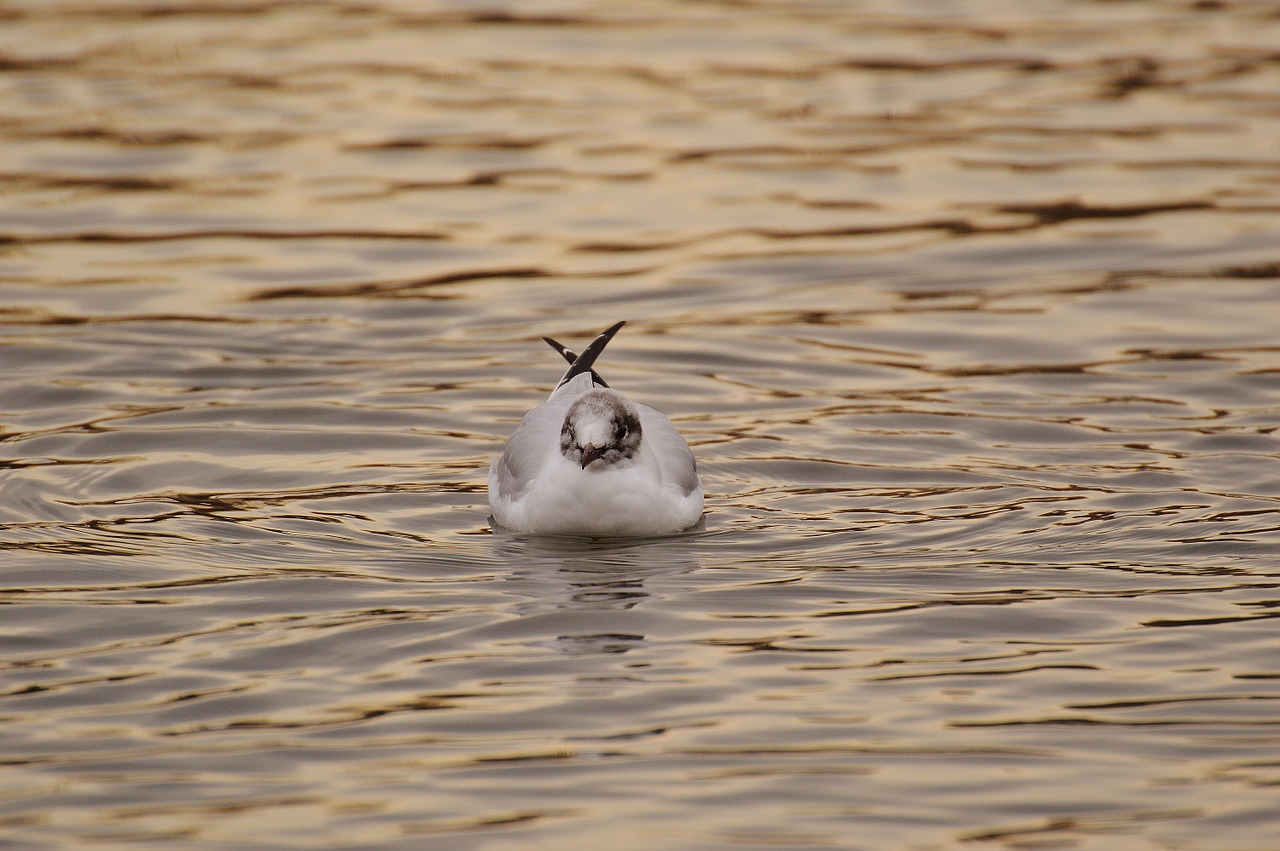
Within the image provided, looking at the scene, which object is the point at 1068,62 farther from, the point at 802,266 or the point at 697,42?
the point at 802,266

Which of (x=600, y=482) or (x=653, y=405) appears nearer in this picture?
(x=600, y=482)

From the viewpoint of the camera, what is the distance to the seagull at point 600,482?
416 inches

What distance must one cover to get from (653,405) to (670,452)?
246 cm

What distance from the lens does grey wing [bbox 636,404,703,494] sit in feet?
35.4

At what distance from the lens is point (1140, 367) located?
45.2ft

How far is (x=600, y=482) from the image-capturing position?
34.7 feet

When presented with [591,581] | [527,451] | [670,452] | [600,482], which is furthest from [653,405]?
[591,581]

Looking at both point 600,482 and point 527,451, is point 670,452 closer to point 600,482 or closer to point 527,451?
point 600,482

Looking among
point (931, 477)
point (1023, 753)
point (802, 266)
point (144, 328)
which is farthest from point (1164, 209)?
point (1023, 753)

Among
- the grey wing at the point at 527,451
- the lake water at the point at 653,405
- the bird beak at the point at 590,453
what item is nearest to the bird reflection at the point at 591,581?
the lake water at the point at 653,405

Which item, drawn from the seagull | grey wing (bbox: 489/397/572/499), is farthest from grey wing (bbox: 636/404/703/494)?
grey wing (bbox: 489/397/572/499)

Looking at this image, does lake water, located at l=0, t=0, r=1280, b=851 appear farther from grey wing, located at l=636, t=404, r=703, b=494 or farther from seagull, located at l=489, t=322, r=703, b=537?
grey wing, located at l=636, t=404, r=703, b=494

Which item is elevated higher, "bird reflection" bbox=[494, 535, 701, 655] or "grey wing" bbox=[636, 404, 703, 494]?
"grey wing" bbox=[636, 404, 703, 494]

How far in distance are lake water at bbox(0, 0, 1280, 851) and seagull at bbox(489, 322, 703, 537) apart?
0.17 m
